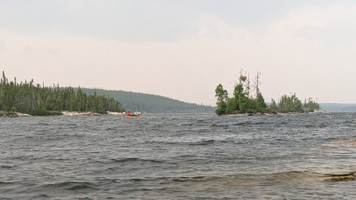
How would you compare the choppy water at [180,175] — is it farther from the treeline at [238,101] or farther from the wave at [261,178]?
the treeline at [238,101]

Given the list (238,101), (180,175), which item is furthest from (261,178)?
(238,101)

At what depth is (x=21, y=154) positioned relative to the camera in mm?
23047

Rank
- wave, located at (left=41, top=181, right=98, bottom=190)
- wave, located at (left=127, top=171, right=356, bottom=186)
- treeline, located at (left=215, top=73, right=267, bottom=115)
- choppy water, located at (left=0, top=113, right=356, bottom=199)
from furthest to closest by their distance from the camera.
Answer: treeline, located at (left=215, top=73, right=267, bottom=115), wave, located at (left=127, top=171, right=356, bottom=186), wave, located at (left=41, top=181, right=98, bottom=190), choppy water, located at (left=0, top=113, right=356, bottom=199)

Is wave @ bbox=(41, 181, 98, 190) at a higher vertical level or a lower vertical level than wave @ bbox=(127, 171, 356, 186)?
lower

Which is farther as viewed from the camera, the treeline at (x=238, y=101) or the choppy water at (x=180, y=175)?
the treeline at (x=238, y=101)

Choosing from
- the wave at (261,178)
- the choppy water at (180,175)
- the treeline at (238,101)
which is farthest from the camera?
the treeline at (238,101)

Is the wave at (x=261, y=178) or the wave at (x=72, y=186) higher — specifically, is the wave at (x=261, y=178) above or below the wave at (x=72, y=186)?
above

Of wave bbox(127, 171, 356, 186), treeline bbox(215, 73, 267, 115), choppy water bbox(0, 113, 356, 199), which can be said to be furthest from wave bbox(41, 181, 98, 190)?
treeline bbox(215, 73, 267, 115)

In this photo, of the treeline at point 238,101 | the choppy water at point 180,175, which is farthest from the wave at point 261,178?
the treeline at point 238,101

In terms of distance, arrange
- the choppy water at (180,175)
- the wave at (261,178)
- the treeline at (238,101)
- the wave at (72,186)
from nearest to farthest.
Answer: the choppy water at (180,175) → the wave at (72,186) → the wave at (261,178) → the treeline at (238,101)

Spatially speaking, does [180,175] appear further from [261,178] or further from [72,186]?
[72,186]

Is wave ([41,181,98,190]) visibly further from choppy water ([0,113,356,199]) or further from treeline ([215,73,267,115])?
treeline ([215,73,267,115])

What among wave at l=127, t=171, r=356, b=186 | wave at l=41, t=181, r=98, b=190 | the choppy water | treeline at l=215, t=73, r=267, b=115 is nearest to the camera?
the choppy water

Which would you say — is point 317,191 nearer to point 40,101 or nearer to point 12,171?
point 12,171
